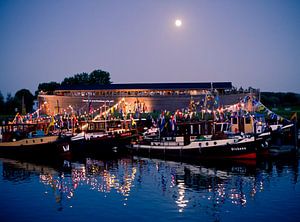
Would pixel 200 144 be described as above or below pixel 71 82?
below

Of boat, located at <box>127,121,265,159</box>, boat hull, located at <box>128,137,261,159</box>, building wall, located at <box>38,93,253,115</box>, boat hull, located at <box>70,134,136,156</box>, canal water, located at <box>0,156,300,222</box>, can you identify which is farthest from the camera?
building wall, located at <box>38,93,253,115</box>

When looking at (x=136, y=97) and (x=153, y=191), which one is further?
(x=136, y=97)

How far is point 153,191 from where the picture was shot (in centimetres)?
2509

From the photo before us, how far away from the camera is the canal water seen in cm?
2056

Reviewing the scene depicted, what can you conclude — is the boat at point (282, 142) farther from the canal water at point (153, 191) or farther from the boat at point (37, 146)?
the boat at point (37, 146)

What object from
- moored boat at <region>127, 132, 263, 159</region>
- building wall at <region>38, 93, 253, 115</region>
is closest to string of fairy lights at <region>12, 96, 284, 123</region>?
building wall at <region>38, 93, 253, 115</region>

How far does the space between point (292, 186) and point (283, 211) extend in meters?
5.63

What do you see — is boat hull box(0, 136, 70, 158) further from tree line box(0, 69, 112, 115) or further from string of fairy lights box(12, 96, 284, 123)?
tree line box(0, 69, 112, 115)

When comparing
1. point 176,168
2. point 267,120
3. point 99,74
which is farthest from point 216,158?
point 99,74

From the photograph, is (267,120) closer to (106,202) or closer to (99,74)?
(106,202)

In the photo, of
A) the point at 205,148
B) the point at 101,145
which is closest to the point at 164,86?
the point at 101,145

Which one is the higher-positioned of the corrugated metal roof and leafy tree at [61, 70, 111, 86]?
leafy tree at [61, 70, 111, 86]

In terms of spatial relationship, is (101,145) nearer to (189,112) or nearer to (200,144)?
(200,144)

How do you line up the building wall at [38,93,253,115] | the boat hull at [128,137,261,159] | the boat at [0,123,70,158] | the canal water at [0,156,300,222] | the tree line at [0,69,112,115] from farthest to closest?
the tree line at [0,69,112,115] → the building wall at [38,93,253,115] → the boat at [0,123,70,158] → the boat hull at [128,137,261,159] → the canal water at [0,156,300,222]
